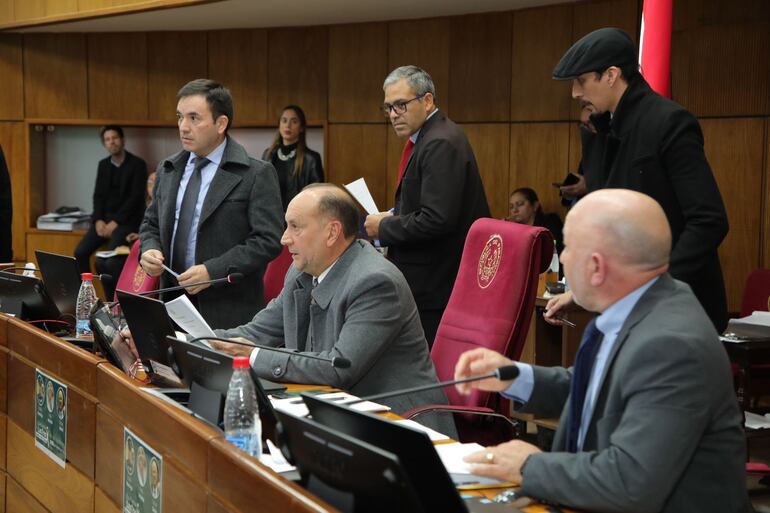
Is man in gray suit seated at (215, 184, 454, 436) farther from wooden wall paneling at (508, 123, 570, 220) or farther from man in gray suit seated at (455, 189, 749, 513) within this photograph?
wooden wall paneling at (508, 123, 570, 220)

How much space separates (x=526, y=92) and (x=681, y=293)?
5626 millimetres

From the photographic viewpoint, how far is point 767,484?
13.3ft

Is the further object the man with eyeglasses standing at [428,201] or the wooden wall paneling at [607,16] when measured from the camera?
the wooden wall paneling at [607,16]

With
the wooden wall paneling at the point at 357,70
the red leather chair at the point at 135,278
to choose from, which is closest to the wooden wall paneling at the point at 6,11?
the wooden wall paneling at the point at 357,70

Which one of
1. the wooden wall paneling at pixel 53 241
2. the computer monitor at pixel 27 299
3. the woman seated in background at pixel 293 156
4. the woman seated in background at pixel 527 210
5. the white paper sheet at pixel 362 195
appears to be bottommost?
the wooden wall paneling at pixel 53 241

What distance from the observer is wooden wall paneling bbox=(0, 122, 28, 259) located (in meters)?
9.21

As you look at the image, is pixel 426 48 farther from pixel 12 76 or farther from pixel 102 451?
pixel 102 451

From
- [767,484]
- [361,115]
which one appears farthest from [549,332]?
[361,115]

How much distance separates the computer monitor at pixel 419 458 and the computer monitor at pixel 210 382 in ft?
1.30

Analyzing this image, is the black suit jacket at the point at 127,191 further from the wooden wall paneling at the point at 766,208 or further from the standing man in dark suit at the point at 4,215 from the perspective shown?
the wooden wall paneling at the point at 766,208

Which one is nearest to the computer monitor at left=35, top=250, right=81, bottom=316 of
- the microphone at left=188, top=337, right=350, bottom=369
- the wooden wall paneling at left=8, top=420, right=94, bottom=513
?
the wooden wall paneling at left=8, top=420, right=94, bottom=513

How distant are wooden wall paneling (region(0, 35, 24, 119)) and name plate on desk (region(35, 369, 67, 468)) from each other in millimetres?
6947

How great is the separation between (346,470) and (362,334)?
1.18 m

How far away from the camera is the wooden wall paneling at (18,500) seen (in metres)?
2.98
